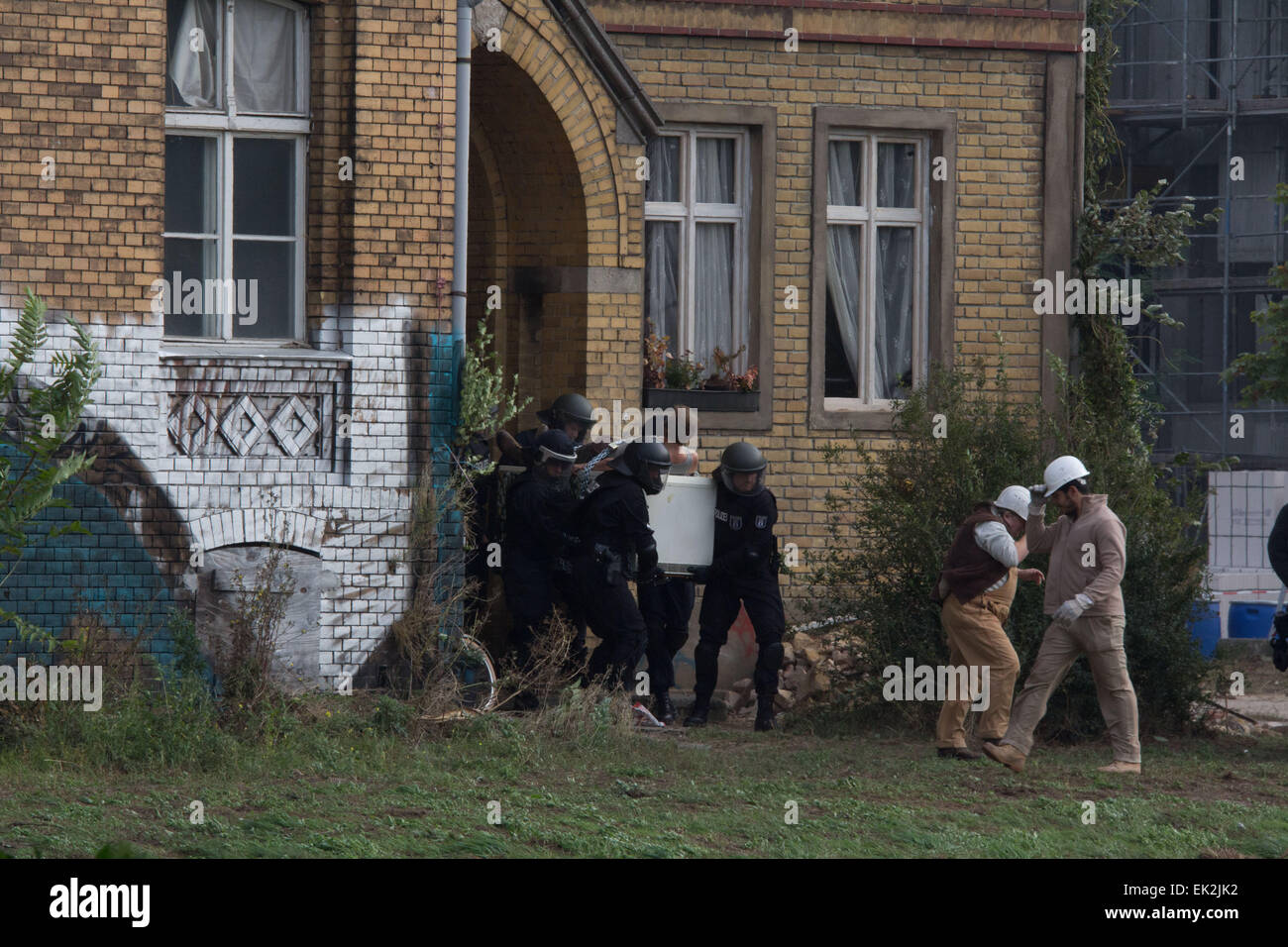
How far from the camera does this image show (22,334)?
31.7 feet

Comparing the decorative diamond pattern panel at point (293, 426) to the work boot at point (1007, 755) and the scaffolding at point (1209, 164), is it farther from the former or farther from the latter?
the scaffolding at point (1209, 164)

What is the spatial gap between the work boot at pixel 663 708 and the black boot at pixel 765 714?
2.08 feet

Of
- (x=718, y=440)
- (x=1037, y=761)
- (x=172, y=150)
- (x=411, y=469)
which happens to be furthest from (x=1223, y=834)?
(x=172, y=150)

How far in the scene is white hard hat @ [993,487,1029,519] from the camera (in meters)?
10.5

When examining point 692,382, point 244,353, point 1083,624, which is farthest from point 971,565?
point 244,353

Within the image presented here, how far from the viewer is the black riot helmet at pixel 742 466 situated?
1184 centimetres

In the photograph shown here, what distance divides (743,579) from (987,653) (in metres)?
2.07

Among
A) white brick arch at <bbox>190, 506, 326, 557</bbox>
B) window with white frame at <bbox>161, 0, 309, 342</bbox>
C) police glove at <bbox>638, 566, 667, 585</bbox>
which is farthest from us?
police glove at <bbox>638, 566, 667, 585</bbox>

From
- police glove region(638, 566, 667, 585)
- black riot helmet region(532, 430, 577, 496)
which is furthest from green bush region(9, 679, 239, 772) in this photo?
police glove region(638, 566, 667, 585)

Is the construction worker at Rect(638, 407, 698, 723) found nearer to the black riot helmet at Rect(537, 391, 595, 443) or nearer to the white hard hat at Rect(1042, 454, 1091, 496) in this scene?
the black riot helmet at Rect(537, 391, 595, 443)

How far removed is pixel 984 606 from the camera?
1050 cm

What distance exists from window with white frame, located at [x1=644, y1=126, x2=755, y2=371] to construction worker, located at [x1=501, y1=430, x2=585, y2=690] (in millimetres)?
3321

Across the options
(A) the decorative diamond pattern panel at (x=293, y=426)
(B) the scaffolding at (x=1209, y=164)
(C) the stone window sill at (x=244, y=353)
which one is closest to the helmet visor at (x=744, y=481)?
(C) the stone window sill at (x=244, y=353)

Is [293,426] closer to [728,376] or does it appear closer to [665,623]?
[665,623]
